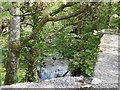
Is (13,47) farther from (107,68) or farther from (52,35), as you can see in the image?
(107,68)

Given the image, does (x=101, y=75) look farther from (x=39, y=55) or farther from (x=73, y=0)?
(x=39, y=55)

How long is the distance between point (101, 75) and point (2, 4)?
146cm

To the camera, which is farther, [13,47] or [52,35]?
[52,35]

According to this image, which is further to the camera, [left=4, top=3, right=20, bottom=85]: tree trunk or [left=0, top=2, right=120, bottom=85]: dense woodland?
[left=4, top=3, right=20, bottom=85]: tree trunk

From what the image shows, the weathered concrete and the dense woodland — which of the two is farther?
the dense woodland

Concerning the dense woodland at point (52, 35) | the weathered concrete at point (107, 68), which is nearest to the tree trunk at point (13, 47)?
the dense woodland at point (52, 35)

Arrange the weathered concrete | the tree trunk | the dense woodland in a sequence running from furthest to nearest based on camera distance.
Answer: the tree trunk, the dense woodland, the weathered concrete

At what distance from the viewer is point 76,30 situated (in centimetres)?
806

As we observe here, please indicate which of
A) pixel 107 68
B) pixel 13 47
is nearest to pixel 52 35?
pixel 13 47

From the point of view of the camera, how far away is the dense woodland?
4070 millimetres

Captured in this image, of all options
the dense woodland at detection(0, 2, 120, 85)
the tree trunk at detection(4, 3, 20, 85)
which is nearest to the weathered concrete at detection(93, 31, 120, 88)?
the dense woodland at detection(0, 2, 120, 85)

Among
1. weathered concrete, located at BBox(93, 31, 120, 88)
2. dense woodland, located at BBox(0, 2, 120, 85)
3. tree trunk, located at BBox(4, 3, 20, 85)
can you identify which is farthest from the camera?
tree trunk, located at BBox(4, 3, 20, 85)

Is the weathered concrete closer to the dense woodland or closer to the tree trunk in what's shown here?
the dense woodland

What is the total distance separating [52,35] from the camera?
5.48 meters
